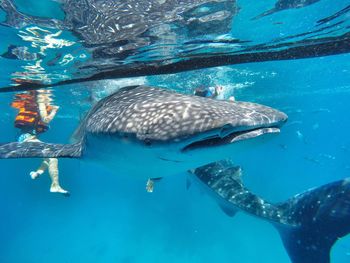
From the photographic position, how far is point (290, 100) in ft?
99.7

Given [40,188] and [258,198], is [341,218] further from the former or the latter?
[40,188]

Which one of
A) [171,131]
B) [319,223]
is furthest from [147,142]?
[319,223]

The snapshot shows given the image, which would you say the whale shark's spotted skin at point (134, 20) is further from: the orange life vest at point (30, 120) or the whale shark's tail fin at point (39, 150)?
the orange life vest at point (30, 120)

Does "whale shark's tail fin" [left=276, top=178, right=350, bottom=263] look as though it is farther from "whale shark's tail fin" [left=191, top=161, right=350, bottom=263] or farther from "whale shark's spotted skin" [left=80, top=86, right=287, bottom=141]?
"whale shark's spotted skin" [left=80, top=86, right=287, bottom=141]

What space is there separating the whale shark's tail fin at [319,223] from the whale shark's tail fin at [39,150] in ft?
15.2

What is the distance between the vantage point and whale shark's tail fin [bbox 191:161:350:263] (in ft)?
18.4

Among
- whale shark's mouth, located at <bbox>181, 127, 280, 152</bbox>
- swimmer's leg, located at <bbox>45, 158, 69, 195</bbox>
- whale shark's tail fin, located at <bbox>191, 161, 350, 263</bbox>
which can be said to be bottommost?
swimmer's leg, located at <bbox>45, 158, 69, 195</bbox>

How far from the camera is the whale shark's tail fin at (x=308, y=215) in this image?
5609mm

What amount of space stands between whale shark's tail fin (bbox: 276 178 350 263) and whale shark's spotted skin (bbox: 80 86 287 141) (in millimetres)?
3026

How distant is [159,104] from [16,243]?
1866 inches

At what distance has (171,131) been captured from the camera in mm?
3371

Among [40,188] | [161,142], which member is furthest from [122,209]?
[161,142]

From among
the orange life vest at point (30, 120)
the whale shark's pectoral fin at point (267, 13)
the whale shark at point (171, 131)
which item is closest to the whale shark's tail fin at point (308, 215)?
the whale shark at point (171, 131)

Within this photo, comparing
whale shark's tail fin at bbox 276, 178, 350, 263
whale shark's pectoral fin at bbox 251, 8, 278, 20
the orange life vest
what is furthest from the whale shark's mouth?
the orange life vest
